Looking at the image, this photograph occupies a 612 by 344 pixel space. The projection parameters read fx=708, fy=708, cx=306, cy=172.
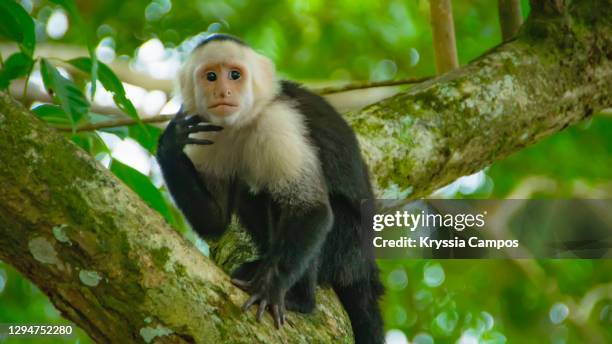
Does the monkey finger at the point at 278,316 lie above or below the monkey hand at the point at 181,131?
below

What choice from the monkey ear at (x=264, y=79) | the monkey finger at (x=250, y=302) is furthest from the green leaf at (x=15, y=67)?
the monkey finger at (x=250, y=302)

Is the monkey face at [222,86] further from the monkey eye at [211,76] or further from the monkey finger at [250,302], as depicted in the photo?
the monkey finger at [250,302]

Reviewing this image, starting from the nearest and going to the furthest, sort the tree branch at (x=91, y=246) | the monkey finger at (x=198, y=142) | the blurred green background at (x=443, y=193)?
the tree branch at (x=91, y=246)
the monkey finger at (x=198, y=142)
the blurred green background at (x=443, y=193)

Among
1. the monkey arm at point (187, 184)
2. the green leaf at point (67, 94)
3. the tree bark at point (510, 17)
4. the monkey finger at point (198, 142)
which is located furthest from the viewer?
the tree bark at point (510, 17)

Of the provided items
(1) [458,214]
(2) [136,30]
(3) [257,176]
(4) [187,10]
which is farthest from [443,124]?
(2) [136,30]

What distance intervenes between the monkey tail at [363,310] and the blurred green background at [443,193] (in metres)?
2.84

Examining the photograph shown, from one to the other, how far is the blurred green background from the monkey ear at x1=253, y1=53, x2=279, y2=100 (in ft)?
8.38

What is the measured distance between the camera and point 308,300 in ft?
8.35

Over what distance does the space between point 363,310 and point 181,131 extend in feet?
3.44

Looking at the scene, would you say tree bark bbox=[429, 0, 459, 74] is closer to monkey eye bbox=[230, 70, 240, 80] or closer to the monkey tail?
monkey eye bbox=[230, 70, 240, 80]

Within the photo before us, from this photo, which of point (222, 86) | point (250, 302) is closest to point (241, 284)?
point (250, 302)

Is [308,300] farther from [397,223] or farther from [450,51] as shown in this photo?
[450,51]

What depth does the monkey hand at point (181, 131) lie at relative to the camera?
2.87 metres

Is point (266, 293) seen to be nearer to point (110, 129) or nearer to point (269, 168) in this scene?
point (269, 168)
